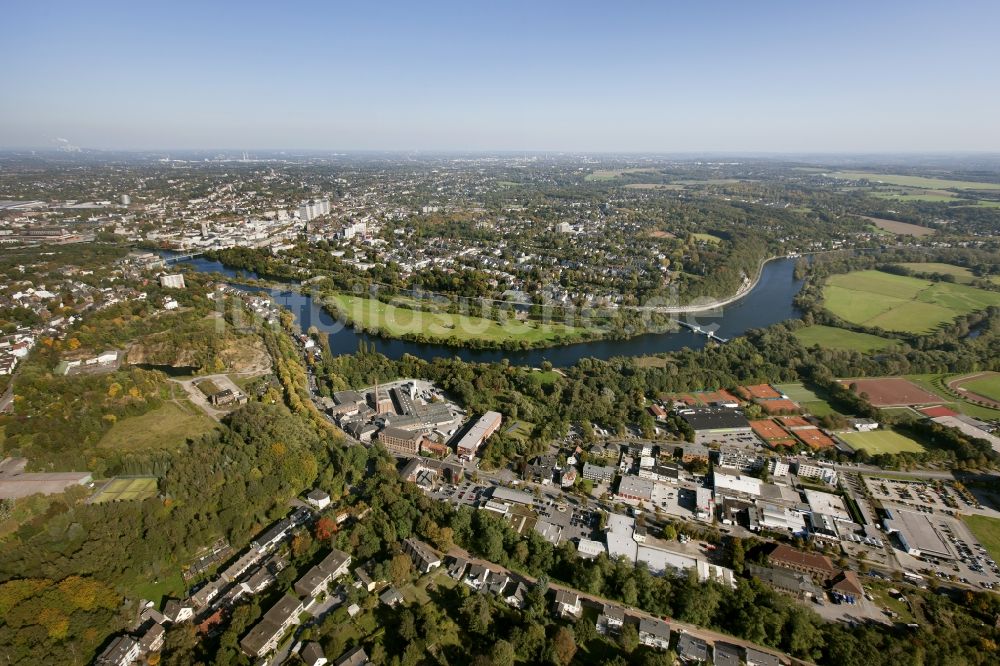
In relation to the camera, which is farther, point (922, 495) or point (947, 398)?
point (947, 398)

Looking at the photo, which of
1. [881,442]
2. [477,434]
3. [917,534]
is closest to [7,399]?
[477,434]

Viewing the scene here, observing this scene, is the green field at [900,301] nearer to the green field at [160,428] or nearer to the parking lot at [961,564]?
the parking lot at [961,564]

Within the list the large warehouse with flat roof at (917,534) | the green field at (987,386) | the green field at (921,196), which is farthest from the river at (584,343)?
the green field at (921,196)

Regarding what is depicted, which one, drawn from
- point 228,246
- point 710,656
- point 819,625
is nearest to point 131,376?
point 710,656

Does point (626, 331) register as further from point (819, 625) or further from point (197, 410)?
point (197, 410)

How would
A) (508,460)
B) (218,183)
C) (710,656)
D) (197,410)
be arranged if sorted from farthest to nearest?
(218,183)
(197,410)
(508,460)
(710,656)

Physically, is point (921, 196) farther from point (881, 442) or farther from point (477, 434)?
point (477, 434)
